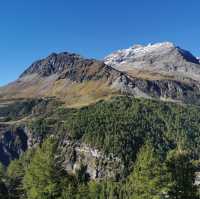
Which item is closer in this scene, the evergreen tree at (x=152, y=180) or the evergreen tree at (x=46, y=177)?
the evergreen tree at (x=152, y=180)

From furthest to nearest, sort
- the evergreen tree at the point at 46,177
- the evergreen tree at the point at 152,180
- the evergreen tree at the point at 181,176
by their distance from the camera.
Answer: the evergreen tree at the point at 46,177 → the evergreen tree at the point at 181,176 → the evergreen tree at the point at 152,180

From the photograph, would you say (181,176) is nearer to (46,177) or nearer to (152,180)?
(152,180)

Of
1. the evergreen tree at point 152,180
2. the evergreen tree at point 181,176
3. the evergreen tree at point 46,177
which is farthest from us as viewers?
the evergreen tree at point 46,177

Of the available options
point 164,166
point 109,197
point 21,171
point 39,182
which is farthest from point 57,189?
point 109,197

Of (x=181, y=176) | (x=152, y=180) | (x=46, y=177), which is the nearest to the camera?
(x=152, y=180)

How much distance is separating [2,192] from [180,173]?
1631 inches

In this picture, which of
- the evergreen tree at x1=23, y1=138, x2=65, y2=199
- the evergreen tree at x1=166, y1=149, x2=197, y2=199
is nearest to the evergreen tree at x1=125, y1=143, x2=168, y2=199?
the evergreen tree at x1=166, y1=149, x2=197, y2=199

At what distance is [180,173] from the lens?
42219 mm

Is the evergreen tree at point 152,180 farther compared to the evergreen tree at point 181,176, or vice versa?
the evergreen tree at point 181,176

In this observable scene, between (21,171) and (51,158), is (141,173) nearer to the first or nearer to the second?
(51,158)

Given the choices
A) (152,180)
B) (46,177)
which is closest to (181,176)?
(152,180)

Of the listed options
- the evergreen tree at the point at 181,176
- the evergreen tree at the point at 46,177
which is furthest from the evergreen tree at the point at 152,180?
the evergreen tree at the point at 46,177

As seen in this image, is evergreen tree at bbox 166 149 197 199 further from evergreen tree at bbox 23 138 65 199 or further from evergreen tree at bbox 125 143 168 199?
evergreen tree at bbox 23 138 65 199

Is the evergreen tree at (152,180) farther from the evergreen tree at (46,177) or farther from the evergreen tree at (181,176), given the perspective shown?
the evergreen tree at (46,177)
